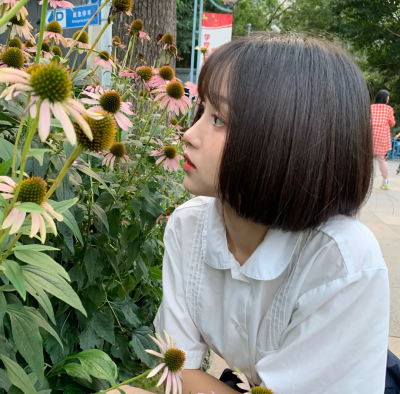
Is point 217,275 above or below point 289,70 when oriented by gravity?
below

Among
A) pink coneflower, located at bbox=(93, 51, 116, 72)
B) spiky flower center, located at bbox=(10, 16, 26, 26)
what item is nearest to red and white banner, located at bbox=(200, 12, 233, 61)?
pink coneflower, located at bbox=(93, 51, 116, 72)

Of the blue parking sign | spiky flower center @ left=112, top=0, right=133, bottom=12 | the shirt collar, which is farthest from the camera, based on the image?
the blue parking sign

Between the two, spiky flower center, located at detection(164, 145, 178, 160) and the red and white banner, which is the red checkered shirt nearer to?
the red and white banner

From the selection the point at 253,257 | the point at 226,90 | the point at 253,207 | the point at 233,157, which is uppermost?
the point at 226,90

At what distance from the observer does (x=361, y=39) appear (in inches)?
660

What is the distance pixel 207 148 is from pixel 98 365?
1.71ft

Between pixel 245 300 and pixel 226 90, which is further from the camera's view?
pixel 245 300

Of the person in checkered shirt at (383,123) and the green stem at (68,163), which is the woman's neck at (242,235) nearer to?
the green stem at (68,163)

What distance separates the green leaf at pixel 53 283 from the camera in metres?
0.74

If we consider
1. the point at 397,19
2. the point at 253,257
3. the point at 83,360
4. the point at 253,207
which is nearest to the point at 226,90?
the point at 253,207

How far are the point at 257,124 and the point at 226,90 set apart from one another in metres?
0.11

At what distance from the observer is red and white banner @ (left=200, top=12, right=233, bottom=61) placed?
20.8ft

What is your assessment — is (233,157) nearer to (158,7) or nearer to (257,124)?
(257,124)

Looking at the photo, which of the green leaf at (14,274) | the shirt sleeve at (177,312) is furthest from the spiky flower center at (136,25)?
the green leaf at (14,274)
